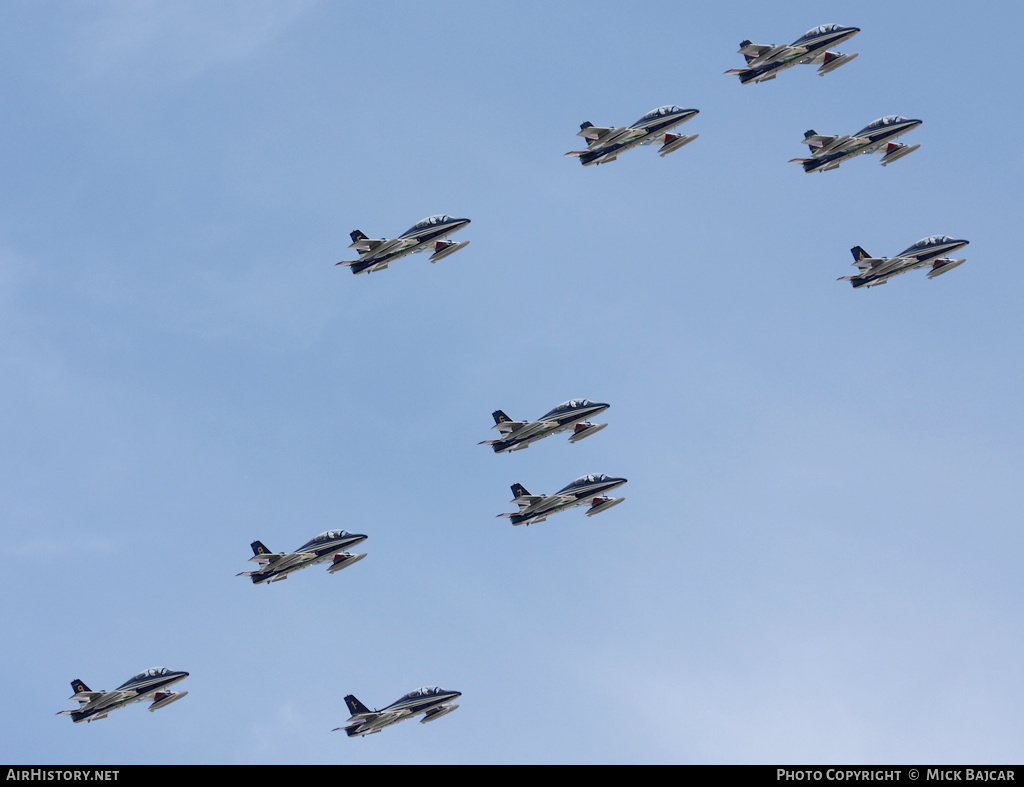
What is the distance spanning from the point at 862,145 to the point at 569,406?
142ft

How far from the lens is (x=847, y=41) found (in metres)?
144

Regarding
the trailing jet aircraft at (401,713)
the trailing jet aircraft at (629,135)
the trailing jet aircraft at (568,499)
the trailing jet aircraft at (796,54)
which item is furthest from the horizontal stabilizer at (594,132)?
the trailing jet aircraft at (401,713)

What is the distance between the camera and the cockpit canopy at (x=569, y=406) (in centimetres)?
A: 13850

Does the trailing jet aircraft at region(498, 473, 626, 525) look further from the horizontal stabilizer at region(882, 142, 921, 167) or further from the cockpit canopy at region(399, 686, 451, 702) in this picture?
the horizontal stabilizer at region(882, 142, 921, 167)

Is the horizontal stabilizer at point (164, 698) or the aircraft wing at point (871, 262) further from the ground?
the aircraft wing at point (871, 262)

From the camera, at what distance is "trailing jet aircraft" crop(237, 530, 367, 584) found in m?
137

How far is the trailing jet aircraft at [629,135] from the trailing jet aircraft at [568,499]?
35.1 m

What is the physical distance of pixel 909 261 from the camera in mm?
144375

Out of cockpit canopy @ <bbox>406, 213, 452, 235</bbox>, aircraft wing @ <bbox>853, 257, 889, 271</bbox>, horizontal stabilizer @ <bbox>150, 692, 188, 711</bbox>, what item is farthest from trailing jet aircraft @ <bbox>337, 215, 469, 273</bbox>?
horizontal stabilizer @ <bbox>150, 692, 188, 711</bbox>

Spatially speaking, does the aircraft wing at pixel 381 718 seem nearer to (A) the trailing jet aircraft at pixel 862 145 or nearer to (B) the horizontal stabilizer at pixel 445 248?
(B) the horizontal stabilizer at pixel 445 248

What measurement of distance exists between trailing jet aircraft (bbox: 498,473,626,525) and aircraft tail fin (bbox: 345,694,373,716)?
2374 centimetres

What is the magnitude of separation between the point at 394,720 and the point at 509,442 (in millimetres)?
30511
